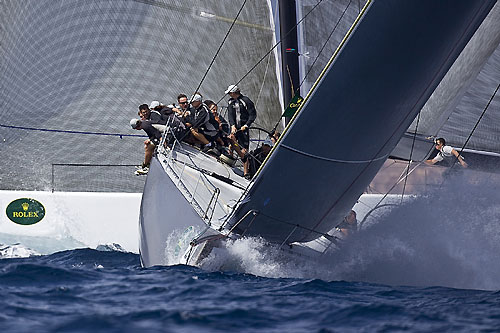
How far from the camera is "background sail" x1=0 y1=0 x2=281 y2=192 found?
7.85 metres

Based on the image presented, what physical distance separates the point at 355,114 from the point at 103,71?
174 inches

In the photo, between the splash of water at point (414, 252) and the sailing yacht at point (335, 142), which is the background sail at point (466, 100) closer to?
the splash of water at point (414, 252)

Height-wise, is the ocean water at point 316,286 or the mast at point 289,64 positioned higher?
the mast at point 289,64

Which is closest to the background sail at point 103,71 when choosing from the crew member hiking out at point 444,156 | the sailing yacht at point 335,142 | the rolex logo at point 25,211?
the rolex logo at point 25,211

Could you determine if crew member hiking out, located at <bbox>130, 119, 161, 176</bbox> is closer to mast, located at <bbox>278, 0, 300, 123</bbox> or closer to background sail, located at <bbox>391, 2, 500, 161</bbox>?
background sail, located at <bbox>391, 2, 500, 161</bbox>

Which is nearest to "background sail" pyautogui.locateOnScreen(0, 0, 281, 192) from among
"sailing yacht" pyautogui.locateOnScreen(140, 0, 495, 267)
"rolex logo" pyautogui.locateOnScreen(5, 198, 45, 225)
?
"rolex logo" pyautogui.locateOnScreen(5, 198, 45, 225)

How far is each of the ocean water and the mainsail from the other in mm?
283

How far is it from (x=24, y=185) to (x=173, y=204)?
11.4ft

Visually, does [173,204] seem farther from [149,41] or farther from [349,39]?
[149,41]

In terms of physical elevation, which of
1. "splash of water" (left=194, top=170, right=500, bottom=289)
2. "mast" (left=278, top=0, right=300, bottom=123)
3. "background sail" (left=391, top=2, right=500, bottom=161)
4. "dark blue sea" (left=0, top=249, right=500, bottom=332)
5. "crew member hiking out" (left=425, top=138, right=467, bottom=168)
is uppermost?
"mast" (left=278, top=0, right=300, bottom=123)

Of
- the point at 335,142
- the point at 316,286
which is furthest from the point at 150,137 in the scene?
the point at 316,286


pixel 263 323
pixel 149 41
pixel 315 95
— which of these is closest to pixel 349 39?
pixel 315 95

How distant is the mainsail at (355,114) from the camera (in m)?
4.19

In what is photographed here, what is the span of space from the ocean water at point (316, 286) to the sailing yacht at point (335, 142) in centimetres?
19
